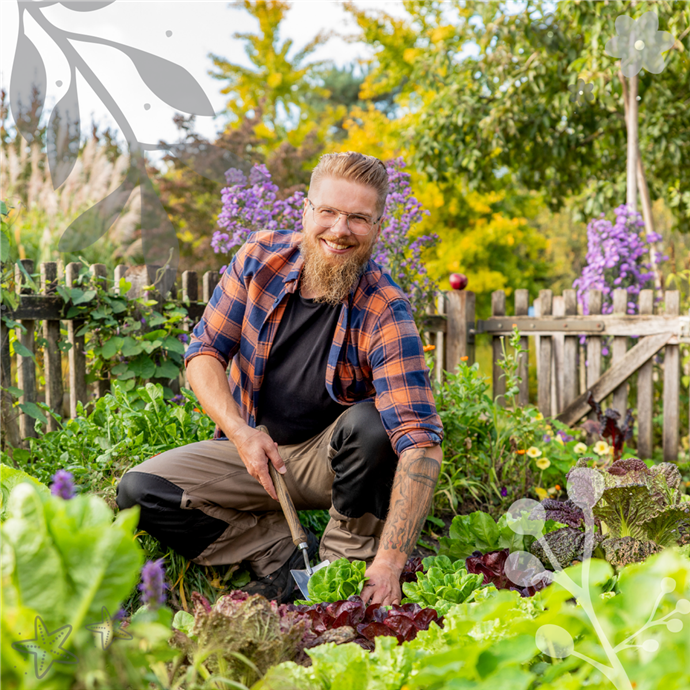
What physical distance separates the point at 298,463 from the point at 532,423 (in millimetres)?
1278

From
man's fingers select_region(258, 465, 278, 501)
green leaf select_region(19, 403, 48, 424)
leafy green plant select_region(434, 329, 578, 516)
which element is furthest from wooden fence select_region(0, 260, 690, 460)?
man's fingers select_region(258, 465, 278, 501)

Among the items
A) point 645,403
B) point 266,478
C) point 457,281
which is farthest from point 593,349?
point 266,478

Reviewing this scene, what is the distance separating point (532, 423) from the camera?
2.83 meters

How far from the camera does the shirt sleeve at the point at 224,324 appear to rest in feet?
6.95

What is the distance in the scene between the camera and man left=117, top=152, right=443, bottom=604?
1.85 metres

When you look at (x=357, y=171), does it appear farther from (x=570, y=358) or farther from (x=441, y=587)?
(x=570, y=358)

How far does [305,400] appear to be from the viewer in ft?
6.78

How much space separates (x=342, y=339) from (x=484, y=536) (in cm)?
77

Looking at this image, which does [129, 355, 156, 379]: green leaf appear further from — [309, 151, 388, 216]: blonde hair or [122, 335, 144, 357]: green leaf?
[309, 151, 388, 216]: blonde hair

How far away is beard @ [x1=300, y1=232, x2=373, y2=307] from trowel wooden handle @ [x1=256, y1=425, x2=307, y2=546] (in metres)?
0.51

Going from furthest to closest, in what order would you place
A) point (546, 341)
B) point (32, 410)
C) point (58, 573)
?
point (546, 341) → point (32, 410) → point (58, 573)

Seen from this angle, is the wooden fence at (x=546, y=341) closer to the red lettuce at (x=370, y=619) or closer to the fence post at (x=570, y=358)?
the fence post at (x=570, y=358)

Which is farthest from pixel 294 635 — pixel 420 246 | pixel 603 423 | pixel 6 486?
pixel 420 246

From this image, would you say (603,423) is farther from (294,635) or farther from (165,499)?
(294,635)
